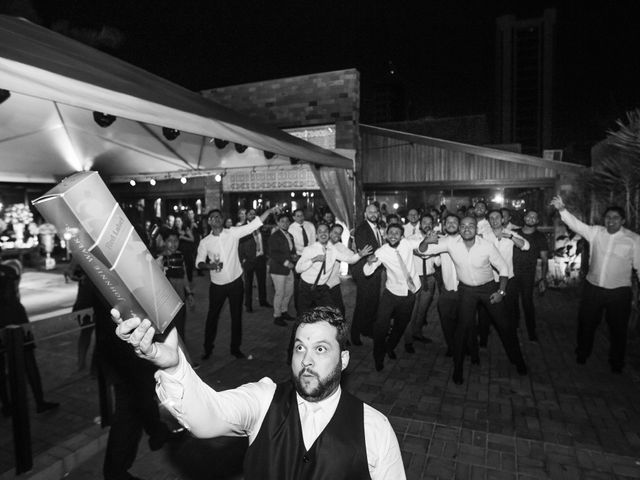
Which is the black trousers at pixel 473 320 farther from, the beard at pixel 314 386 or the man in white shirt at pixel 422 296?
the beard at pixel 314 386

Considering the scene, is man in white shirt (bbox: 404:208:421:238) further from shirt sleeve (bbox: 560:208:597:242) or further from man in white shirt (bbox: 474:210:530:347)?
shirt sleeve (bbox: 560:208:597:242)

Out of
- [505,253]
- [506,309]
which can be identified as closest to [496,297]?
[506,309]

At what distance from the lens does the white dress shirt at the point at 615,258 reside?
192 inches

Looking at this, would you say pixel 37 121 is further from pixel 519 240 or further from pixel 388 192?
pixel 388 192

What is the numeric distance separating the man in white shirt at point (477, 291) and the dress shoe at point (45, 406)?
440 cm

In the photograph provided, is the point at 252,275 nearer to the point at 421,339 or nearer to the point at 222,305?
the point at 222,305

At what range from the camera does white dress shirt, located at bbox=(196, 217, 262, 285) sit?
539 centimetres

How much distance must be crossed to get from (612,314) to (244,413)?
5166 mm

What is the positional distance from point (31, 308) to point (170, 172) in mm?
3944

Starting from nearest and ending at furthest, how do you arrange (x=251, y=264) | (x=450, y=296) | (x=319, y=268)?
(x=450, y=296), (x=319, y=268), (x=251, y=264)

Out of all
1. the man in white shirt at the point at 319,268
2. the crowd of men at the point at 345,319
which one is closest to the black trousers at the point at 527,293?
the crowd of men at the point at 345,319

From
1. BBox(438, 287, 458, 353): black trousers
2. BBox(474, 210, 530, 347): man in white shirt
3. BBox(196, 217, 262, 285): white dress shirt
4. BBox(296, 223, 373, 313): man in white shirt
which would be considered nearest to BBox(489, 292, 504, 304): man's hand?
BBox(438, 287, 458, 353): black trousers

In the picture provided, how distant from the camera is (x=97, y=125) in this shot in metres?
5.45

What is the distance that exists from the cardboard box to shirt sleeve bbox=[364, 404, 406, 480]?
36.8 inches
